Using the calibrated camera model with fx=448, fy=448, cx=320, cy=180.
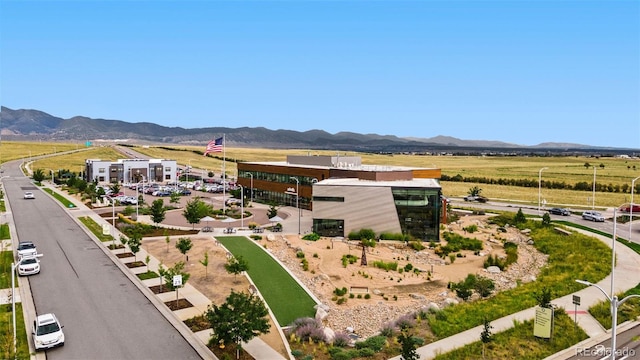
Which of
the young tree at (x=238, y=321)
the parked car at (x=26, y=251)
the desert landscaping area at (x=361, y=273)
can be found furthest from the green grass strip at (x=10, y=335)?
the parked car at (x=26, y=251)

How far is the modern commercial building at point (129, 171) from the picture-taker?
121562 mm

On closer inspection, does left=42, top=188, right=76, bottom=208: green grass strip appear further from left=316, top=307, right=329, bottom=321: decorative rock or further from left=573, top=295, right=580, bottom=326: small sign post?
left=573, top=295, right=580, bottom=326: small sign post

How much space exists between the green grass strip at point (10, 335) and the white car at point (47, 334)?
709mm

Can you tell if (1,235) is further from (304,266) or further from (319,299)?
(319,299)

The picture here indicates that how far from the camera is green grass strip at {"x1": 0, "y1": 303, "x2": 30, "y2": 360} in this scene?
24188mm

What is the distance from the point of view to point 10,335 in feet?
86.7

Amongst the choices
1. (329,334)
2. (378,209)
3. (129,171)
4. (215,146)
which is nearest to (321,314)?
(329,334)

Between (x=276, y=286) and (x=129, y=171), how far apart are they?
100358 mm

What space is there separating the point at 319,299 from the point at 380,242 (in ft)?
73.3

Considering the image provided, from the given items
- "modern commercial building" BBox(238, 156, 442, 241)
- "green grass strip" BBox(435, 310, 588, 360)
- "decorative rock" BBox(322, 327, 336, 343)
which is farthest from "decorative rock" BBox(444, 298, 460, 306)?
"modern commercial building" BBox(238, 156, 442, 241)

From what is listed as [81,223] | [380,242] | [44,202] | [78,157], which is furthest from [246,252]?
[78,157]

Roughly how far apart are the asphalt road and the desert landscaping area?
5211mm

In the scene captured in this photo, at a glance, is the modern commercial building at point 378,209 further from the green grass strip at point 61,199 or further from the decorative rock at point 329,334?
the green grass strip at point 61,199

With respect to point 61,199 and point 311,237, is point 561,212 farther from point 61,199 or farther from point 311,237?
point 61,199
